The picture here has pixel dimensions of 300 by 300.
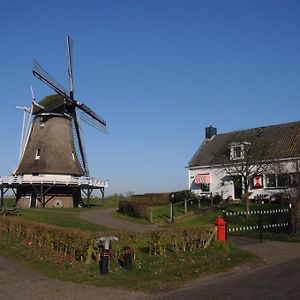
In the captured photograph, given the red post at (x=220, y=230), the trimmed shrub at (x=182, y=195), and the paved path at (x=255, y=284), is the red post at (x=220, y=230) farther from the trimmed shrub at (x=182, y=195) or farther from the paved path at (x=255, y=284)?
the trimmed shrub at (x=182, y=195)

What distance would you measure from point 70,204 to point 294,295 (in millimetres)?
41347

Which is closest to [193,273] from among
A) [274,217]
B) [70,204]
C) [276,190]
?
[274,217]

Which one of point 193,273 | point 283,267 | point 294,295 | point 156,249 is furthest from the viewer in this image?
point 156,249

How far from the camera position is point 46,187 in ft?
153

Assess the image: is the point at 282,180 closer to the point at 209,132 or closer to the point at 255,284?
the point at 209,132

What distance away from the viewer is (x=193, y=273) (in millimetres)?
11805

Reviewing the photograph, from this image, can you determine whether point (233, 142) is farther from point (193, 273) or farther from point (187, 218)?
point (193, 273)

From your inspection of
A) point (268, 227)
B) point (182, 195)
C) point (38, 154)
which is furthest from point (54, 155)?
point (268, 227)

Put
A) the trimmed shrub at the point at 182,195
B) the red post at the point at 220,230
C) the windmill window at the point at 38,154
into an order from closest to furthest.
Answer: the red post at the point at 220,230
the trimmed shrub at the point at 182,195
the windmill window at the point at 38,154

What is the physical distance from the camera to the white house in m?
35.1

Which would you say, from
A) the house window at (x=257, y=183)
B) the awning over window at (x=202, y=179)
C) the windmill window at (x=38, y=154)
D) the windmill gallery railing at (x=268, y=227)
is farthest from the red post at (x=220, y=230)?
the windmill window at (x=38, y=154)

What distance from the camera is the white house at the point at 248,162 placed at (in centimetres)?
3509

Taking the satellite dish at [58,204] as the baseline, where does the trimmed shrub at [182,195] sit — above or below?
above

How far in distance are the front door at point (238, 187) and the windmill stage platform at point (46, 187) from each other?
53.8 ft
